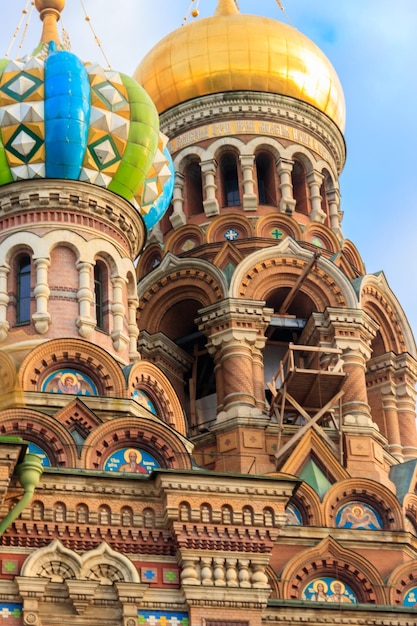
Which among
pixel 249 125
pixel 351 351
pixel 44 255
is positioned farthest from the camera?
pixel 249 125

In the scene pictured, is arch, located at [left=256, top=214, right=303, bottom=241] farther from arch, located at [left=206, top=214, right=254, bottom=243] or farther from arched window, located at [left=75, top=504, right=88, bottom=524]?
arched window, located at [left=75, top=504, right=88, bottom=524]

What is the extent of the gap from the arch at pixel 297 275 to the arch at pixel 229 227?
0.92 m

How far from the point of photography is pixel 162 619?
17844mm

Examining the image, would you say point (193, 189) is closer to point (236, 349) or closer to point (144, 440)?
point (236, 349)

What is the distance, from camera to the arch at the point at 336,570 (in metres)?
22.0

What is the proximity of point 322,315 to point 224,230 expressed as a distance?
2348 millimetres

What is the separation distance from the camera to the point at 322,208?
28828 millimetres

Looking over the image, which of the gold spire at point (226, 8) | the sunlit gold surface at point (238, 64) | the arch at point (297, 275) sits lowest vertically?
the arch at point (297, 275)

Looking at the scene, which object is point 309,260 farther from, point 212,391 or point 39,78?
point 39,78

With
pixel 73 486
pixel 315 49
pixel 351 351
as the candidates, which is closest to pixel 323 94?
pixel 315 49

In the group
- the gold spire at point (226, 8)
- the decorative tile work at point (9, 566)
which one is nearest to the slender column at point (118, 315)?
the decorative tile work at point (9, 566)

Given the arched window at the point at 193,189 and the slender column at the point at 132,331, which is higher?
the arched window at the point at 193,189

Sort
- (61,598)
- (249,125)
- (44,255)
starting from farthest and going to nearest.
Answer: (249,125) < (44,255) < (61,598)

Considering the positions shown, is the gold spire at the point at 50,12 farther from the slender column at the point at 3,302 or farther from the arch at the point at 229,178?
the arch at the point at 229,178
